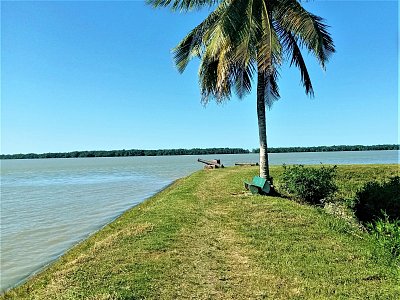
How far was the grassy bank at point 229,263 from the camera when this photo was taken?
17.5ft

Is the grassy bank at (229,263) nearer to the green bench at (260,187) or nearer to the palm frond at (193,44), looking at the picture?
the green bench at (260,187)

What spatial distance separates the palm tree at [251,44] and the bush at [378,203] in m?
3.54

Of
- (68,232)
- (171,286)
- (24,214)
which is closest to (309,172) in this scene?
(68,232)

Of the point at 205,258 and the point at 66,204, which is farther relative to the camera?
the point at 66,204

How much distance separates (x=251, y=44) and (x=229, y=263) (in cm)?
806

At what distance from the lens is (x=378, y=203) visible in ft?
36.3

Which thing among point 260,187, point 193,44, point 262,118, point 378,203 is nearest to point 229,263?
point 378,203

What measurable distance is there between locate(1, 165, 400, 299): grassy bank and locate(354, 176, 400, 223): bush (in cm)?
195

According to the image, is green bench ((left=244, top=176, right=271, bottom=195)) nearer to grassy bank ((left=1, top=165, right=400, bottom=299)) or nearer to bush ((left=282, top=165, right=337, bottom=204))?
bush ((left=282, top=165, right=337, bottom=204))

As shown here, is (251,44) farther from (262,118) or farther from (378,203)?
(378,203)

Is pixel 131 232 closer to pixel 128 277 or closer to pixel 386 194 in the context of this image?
pixel 128 277

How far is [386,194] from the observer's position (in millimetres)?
10914

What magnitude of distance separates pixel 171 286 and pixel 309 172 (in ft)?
31.9

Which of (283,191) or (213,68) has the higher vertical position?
(213,68)
